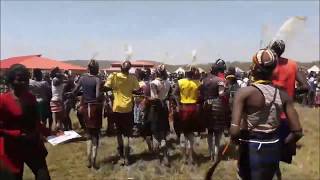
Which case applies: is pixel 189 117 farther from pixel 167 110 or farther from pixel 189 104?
pixel 167 110

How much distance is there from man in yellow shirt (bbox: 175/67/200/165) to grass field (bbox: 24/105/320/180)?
24.1 inches

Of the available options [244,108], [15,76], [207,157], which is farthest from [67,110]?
[244,108]

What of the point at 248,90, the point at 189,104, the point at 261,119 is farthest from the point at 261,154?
the point at 189,104

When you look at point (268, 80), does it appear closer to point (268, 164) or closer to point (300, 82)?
point (268, 164)

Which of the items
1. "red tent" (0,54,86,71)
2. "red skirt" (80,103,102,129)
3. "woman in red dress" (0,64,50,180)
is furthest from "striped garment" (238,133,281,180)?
"red tent" (0,54,86,71)

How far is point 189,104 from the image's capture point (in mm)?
10359

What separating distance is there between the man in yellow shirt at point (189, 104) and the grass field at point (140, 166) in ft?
2.01

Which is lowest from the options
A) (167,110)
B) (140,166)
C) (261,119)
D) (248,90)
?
(140,166)

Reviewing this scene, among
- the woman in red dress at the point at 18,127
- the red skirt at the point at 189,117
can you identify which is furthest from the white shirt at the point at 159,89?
the woman in red dress at the point at 18,127

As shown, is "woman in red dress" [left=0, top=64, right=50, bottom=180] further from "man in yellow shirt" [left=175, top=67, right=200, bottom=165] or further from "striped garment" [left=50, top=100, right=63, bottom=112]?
"striped garment" [left=50, top=100, right=63, bottom=112]

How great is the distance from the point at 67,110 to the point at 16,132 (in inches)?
356

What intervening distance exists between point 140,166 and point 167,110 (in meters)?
1.28

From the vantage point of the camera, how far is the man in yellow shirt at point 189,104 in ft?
33.7

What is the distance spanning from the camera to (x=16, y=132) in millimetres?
5652
